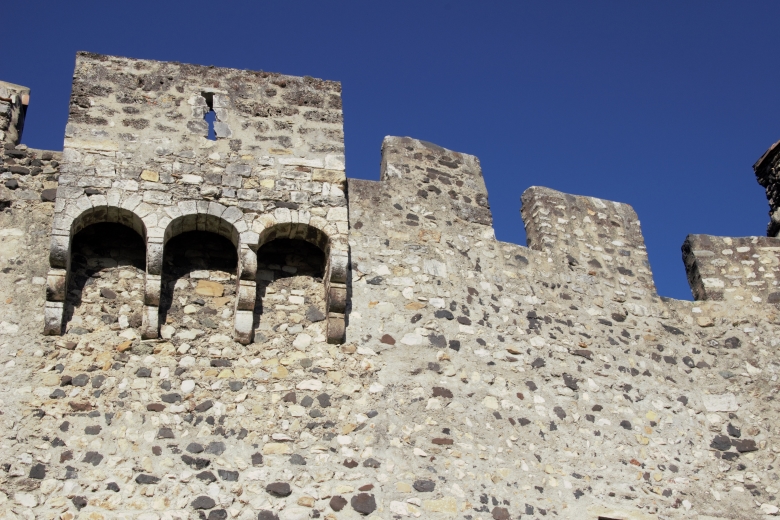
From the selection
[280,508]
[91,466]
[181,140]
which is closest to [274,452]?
[280,508]

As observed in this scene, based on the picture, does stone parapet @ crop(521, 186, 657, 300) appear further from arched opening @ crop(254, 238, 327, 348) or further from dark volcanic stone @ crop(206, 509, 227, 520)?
dark volcanic stone @ crop(206, 509, 227, 520)

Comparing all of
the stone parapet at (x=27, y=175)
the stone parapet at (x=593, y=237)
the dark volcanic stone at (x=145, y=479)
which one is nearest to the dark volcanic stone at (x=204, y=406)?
the dark volcanic stone at (x=145, y=479)

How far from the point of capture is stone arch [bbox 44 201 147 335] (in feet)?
22.6

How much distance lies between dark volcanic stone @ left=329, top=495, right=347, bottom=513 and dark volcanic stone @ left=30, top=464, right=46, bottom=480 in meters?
2.01

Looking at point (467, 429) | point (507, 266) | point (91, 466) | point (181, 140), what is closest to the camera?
point (91, 466)

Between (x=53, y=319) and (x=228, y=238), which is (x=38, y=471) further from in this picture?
(x=228, y=238)

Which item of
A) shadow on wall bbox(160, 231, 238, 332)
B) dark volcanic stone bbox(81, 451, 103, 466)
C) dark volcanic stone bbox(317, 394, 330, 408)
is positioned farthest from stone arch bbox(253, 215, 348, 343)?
dark volcanic stone bbox(81, 451, 103, 466)

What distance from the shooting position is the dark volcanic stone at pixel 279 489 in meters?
6.51

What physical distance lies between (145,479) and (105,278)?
1.82 m

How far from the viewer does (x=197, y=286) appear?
7.50 meters

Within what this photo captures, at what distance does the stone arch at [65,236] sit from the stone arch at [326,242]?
1.03 m

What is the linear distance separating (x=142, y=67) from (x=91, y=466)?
3674mm

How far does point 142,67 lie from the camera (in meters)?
8.16

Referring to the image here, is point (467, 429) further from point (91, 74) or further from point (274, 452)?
point (91, 74)
